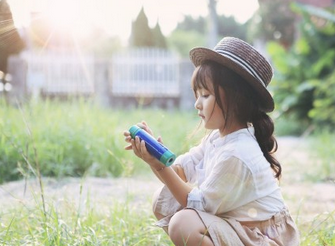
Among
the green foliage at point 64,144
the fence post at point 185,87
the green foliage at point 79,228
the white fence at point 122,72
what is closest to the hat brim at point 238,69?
the green foliage at point 79,228

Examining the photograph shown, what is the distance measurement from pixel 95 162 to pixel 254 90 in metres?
2.64

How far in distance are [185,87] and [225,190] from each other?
12.1 m

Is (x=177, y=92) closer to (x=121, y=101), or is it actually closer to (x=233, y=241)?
(x=121, y=101)

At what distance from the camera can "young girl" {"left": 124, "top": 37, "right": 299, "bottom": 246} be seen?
6.20 ft

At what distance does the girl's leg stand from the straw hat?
51 centimetres

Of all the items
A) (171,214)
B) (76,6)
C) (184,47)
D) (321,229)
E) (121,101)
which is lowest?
(184,47)

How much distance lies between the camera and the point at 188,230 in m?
1.87

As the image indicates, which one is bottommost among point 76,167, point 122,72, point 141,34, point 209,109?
point 122,72

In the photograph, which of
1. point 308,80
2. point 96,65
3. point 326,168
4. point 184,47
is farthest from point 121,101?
point 184,47

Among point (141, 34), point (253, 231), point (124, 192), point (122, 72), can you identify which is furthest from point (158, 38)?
point (253, 231)

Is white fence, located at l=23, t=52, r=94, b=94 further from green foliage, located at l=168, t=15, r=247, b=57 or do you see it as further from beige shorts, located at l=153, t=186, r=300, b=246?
green foliage, located at l=168, t=15, r=247, b=57

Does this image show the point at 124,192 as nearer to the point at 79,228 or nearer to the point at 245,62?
the point at 79,228

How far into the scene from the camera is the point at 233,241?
1.87 m

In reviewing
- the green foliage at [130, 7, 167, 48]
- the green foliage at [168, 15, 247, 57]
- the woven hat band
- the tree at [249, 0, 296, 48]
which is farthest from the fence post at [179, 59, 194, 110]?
the green foliage at [168, 15, 247, 57]
